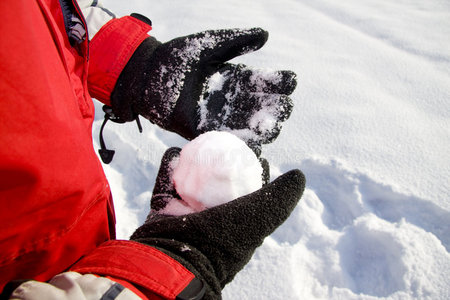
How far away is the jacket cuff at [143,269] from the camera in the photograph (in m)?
0.54

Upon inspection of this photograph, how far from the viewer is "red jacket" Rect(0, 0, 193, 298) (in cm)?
47

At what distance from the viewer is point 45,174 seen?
515 mm

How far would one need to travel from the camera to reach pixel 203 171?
805mm

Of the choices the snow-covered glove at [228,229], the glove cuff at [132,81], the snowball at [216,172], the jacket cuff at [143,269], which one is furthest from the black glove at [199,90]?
the jacket cuff at [143,269]

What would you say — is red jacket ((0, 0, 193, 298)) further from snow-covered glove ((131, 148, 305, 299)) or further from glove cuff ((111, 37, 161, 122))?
glove cuff ((111, 37, 161, 122))

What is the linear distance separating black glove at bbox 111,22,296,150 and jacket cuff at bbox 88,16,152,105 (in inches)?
0.9

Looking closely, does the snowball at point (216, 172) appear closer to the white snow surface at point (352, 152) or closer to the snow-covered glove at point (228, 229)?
the snow-covered glove at point (228, 229)

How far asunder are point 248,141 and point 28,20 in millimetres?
668

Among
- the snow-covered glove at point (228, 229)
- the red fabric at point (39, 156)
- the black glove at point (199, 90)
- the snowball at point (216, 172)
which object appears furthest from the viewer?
the black glove at point (199, 90)

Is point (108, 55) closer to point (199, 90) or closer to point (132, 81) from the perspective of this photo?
point (132, 81)

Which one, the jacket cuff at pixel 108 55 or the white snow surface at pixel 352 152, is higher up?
the jacket cuff at pixel 108 55

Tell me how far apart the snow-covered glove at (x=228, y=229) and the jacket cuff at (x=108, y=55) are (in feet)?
1.84

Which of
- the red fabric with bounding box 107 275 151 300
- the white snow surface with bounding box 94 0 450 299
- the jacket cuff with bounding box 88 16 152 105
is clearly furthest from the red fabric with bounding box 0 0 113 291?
the white snow surface with bounding box 94 0 450 299

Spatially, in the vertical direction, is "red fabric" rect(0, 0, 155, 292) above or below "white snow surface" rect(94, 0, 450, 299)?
above
